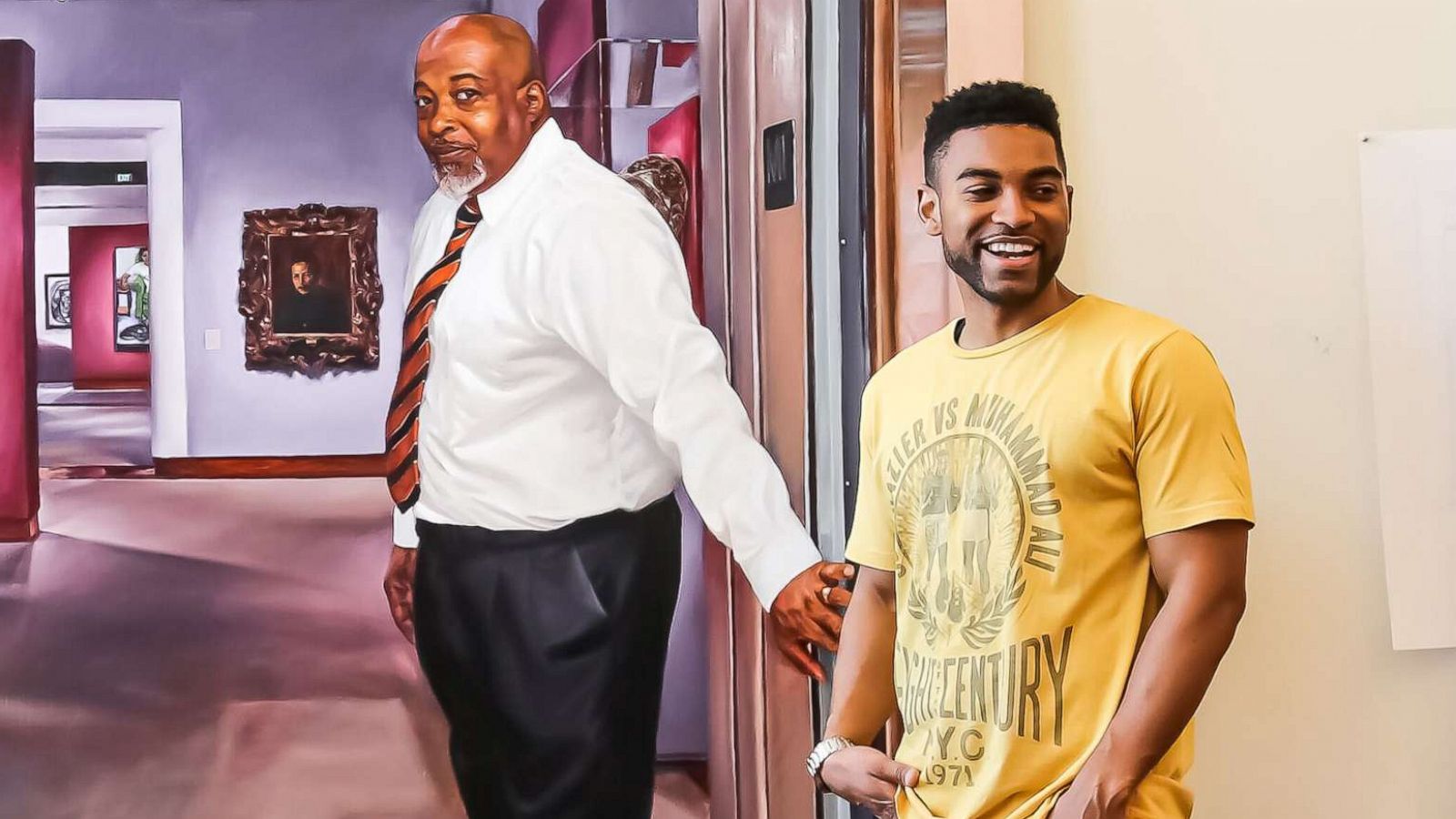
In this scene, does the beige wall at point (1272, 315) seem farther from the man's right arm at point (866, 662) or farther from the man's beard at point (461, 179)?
the man's beard at point (461, 179)

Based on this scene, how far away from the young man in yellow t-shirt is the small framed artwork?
3.59ft

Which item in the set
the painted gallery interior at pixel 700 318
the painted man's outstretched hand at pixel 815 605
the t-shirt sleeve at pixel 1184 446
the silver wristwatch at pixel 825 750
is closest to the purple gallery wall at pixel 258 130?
the painted gallery interior at pixel 700 318

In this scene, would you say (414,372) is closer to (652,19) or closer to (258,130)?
(258,130)

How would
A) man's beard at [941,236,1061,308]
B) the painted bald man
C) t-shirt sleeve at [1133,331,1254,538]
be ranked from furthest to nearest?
1. the painted bald man
2. man's beard at [941,236,1061,308]
3. t-shirt sleeve at [1133,331,1254,538]

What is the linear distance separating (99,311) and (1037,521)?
1233mm

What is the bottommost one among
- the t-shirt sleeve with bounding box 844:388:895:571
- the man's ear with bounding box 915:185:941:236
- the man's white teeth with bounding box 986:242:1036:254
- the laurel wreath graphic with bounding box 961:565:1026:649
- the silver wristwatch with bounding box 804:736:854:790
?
the silver wristwatch with bounding box 804:736:854:790

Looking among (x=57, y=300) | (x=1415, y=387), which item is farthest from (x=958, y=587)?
(x=57, y=300)

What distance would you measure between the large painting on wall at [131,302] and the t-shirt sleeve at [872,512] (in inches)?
37.6

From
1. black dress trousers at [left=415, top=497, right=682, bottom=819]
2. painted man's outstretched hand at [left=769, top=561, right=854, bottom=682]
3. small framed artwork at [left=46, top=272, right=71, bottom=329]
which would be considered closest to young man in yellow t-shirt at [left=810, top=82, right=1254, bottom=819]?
painted man's outstretched hand at [left=769, top=561, right=854, bottom=682]

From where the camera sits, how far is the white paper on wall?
163 cm

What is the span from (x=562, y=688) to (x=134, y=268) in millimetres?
792

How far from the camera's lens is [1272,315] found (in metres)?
1.65

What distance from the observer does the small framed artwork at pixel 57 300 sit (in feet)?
5.32

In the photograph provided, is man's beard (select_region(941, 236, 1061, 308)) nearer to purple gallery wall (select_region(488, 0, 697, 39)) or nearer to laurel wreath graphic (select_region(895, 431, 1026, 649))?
laurel wreath graphic (select_region(895, 431, 1026, 649))
